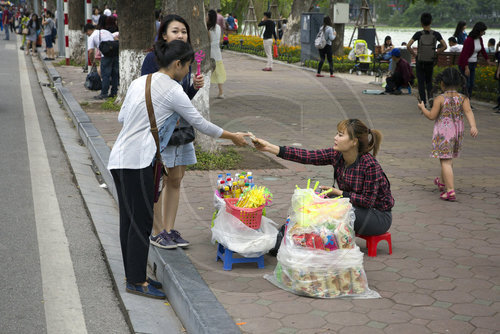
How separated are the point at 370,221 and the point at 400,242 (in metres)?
0.66

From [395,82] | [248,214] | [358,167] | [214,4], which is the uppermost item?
[214,4]

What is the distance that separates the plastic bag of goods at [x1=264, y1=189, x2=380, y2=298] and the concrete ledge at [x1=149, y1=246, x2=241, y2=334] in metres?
0.56

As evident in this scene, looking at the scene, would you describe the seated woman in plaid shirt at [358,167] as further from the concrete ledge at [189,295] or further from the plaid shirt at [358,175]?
the concrete ledge at [189,295]

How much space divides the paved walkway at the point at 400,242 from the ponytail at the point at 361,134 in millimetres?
863

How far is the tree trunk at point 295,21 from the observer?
2892 centimetres

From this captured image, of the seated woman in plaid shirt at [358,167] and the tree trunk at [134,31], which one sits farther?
the tree trunk at [134,31]

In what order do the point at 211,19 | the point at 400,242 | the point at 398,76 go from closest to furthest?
the point at 400,242 → the point at 211,19 → the point at 398,76

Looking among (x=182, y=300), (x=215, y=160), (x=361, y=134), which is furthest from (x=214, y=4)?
(x=182, y=300)

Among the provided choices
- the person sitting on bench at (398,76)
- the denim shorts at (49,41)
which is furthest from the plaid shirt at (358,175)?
the denim shorts at (49,41)

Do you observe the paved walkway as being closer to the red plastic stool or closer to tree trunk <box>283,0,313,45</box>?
the red plastic stool

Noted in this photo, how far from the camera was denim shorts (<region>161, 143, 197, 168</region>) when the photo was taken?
4.95m

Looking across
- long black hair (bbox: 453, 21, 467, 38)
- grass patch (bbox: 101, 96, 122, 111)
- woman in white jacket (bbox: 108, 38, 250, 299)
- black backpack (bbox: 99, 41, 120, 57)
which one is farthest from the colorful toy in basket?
long black hair (bbox: 453, 21, 467, 38)

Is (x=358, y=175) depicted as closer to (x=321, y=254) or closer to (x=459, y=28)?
(x=321, y=254)

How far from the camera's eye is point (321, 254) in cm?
423
